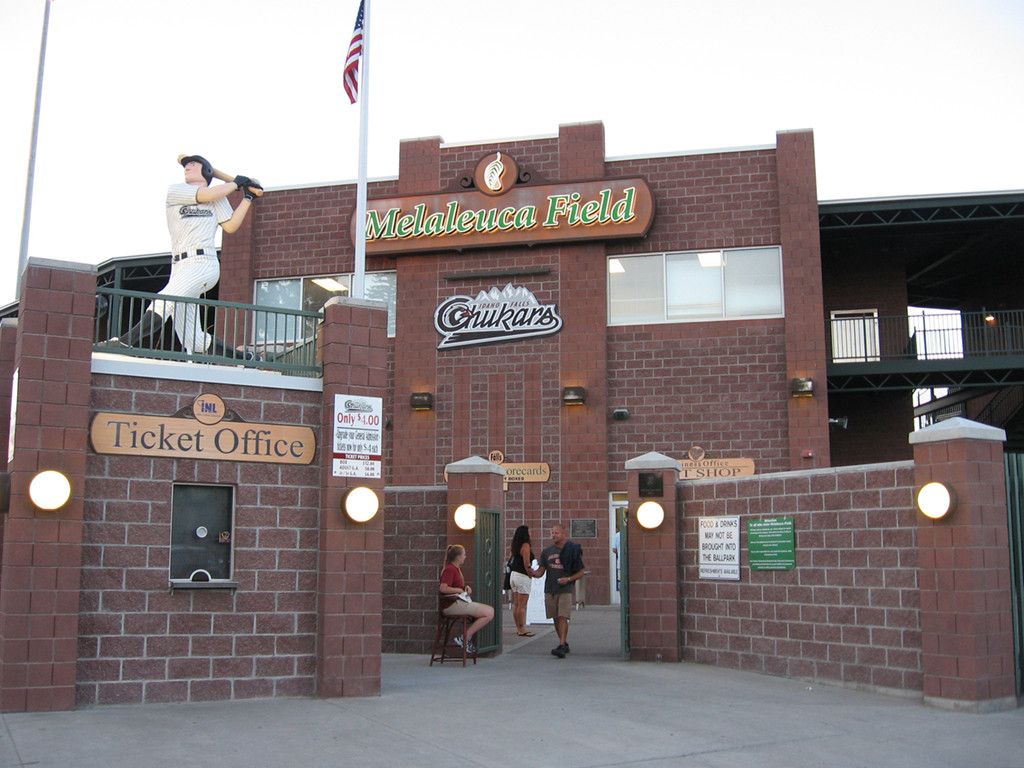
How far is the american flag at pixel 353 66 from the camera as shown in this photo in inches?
547

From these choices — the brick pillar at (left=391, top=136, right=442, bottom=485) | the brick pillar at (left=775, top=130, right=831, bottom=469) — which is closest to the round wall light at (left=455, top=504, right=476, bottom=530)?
the brick pillar at (left=391, top=136, right=442, bottom=485)

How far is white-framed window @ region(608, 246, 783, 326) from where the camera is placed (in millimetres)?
23719

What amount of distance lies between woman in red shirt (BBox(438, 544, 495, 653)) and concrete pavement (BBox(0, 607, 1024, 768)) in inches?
55.1

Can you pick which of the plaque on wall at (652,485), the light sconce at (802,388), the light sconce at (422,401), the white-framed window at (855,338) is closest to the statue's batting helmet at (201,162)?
the plaque on wall at (652,485)

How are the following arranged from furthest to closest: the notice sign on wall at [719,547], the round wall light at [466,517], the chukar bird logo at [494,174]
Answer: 1. the chukar bird logo at [494,174]
2. the round wall light at [466,517]
3. the notice sign on wall at [719,547]

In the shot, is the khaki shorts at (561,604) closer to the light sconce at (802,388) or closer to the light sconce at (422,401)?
the light sconce at (802,388)

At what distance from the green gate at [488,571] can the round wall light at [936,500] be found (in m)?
5.86

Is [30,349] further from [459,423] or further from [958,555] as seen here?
[459,423]

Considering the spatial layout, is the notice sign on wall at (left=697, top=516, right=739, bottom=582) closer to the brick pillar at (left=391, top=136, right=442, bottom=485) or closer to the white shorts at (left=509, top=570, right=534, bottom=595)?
the white shorts at (left=509, top=570, right=534, bottom=595)

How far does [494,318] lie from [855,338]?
29.3 feet

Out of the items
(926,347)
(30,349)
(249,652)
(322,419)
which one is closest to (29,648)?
(249,652)

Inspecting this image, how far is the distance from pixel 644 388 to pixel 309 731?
612 inches

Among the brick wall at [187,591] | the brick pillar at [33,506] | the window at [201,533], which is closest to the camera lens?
the brick pillar at [33,506]

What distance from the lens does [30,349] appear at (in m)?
9.99
